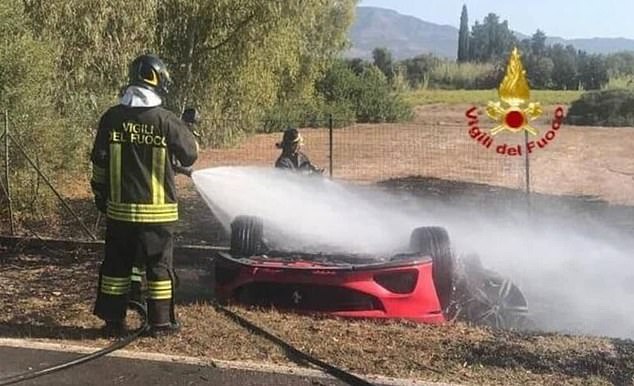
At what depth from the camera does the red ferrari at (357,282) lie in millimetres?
5945

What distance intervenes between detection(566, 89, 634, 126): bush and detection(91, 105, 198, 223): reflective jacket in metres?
27.6

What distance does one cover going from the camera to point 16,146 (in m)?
9.41

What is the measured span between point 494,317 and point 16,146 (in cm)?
578

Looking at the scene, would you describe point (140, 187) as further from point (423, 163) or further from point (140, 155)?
point (423, 163)

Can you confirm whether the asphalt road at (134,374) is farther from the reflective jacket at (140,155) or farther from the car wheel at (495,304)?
the car wheel at (495,304)

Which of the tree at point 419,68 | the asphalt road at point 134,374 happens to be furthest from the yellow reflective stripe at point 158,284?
the tree at point 419,68

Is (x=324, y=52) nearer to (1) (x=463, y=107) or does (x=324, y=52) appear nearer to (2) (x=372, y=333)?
(1) (x=463, y=107)

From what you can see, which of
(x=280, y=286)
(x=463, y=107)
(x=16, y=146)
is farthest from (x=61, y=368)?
(x=463, y=107)

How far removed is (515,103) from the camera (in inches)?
374

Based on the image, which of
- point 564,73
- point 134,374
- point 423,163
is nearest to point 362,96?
point 423,163

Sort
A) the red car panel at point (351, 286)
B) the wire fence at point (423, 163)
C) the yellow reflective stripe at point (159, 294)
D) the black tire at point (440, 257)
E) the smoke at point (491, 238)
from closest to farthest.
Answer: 1. the yellow reflective stripe at point (159, 294)
2. the red car panel at point (351, 286)
3. the black tire at point (440, 257)
4. the smoke at point (491, 238)
5. the wire fence at point (423, 163)

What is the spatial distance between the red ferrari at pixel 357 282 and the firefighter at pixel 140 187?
873 mm

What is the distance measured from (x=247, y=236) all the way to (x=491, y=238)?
4241 millimetres

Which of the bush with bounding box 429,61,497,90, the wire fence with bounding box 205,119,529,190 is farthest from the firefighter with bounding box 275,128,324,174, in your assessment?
the bush with bounding box 429,61,497,90
